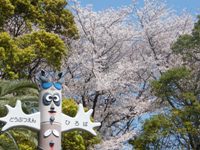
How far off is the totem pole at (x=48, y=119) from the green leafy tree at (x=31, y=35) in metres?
8.01

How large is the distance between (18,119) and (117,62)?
1772 cm

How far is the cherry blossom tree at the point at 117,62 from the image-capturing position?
82.3ft

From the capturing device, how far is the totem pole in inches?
378

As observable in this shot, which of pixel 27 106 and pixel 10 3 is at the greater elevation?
pixel 10 3

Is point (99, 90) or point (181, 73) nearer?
point (181, 73)

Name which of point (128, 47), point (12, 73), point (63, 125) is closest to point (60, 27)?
point (12, 73)

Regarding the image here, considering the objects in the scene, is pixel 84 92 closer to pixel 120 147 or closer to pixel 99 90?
pixel 99 90

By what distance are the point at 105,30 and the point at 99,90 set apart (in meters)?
4.11

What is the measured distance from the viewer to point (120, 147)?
23.3 metres

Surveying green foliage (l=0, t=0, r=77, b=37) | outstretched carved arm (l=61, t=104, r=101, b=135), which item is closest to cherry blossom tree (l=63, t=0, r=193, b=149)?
green foliage (l=0, t=0, r=77, b=37)

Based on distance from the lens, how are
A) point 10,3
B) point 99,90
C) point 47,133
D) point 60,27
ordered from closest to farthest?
point 47,133
point 10,3
point 60,27
point 99,90

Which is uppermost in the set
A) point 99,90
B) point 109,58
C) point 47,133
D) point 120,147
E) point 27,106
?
point 109,58

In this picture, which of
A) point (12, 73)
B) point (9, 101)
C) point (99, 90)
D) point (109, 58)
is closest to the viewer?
point (9, 101)

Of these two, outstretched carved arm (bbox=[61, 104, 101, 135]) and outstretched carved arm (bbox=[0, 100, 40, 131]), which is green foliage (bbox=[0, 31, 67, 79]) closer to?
outstretched carved arm (bbox=[61, 104, 101, 135])
